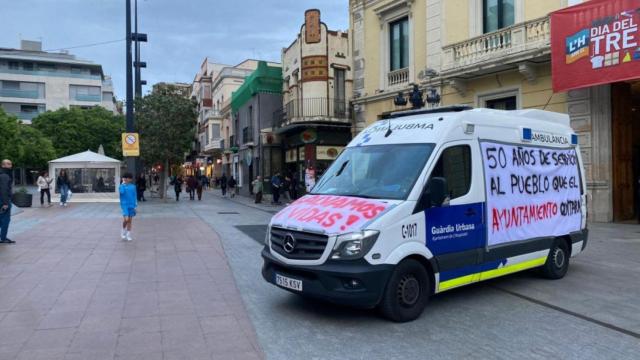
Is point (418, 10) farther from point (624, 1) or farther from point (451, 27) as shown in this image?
point (624, 1)

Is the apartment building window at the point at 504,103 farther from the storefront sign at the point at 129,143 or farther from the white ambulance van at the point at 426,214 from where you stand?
the storefront sign at the point at 129,143

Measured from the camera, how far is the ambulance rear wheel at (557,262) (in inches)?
287

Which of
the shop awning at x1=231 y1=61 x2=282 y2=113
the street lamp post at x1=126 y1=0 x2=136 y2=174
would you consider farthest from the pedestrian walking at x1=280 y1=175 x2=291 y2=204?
the street lamp post at x1=126 y1=0 x2=136 y2=174

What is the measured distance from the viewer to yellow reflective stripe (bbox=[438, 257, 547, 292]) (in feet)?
18.9

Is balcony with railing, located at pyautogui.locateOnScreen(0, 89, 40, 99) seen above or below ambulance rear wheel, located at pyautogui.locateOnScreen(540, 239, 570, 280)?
above

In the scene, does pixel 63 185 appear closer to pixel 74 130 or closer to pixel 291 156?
pixel 291 156

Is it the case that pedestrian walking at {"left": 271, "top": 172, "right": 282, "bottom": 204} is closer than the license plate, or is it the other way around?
the license plate

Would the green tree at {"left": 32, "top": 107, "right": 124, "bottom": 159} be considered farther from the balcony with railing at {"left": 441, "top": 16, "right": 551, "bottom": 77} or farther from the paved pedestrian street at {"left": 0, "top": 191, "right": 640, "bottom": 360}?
the paved pedestrian street at {"left": 0, "top": 191, "right": 640, "bottom": 360}

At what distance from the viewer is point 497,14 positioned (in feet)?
53.2

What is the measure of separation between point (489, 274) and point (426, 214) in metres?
1.50

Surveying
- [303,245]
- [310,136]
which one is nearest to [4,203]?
[303,245]

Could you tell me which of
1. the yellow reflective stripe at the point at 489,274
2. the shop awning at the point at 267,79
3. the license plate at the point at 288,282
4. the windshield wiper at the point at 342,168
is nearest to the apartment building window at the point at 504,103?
the yellow reflective stripe at the point at 489,274

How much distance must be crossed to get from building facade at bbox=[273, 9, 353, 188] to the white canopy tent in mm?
9583

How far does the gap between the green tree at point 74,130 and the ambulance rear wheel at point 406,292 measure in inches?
2116
